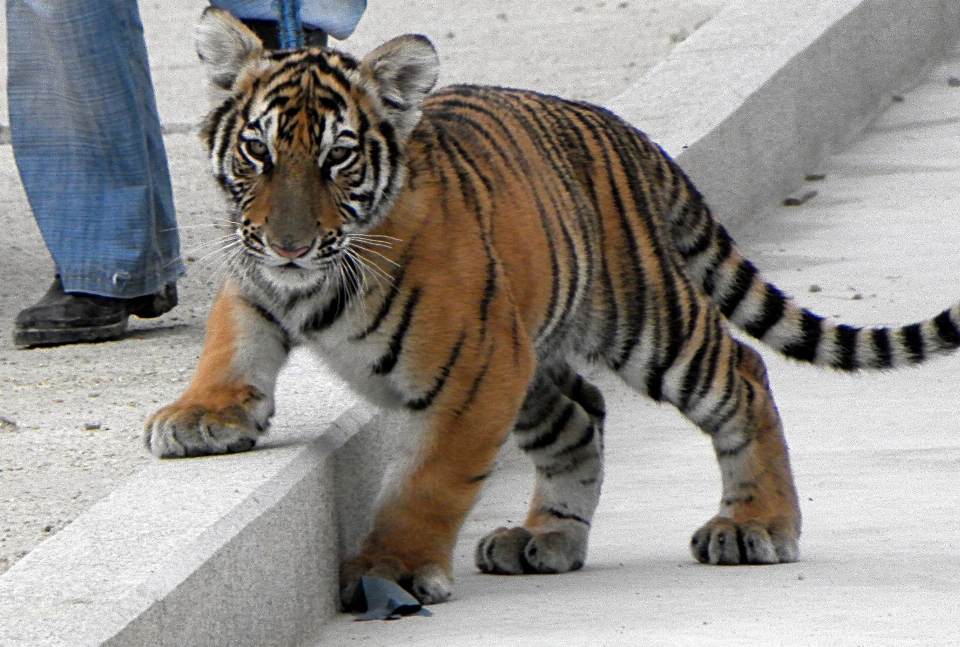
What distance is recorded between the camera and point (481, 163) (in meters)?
3.83

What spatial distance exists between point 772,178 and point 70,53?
136 inches

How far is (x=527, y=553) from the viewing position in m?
3.91

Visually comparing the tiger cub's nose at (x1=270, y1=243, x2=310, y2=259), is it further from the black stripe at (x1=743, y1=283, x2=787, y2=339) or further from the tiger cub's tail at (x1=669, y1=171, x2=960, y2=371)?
the black stripe at (x1=743, y1=283, x2=787, y2=339)

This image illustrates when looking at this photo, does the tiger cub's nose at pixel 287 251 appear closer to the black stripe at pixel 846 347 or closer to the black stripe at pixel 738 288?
the black stripe at pixel 738 288

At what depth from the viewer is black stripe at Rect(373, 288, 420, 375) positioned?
3.46 m

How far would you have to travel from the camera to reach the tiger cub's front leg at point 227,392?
347 centimetres

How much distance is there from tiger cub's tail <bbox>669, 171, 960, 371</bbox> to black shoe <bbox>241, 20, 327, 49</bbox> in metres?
1.34

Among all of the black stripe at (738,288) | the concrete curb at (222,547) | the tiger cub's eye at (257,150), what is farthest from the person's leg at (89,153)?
the tiger cub's eye at (257,150)

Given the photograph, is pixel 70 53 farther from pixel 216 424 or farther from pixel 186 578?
pixel 186 578

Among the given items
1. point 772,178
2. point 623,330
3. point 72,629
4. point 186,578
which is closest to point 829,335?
point 623,330

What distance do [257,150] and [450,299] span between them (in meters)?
0.47

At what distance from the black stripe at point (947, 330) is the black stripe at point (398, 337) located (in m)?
1.36

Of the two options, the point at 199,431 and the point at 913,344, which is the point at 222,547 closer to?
→ the point at 199,431

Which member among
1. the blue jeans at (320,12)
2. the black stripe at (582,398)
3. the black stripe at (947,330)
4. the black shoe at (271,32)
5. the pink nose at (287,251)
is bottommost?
the black stripe at (582,398)
